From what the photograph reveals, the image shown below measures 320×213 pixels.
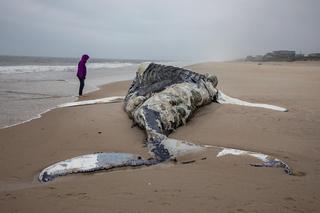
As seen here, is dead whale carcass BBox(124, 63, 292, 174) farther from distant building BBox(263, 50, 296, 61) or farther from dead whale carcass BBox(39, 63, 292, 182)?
distant building BBox(263, 50, 296, 61)

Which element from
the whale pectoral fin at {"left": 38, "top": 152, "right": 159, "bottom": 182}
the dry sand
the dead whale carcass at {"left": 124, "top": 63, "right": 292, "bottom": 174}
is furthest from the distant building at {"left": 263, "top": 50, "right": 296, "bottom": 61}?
the whale pectoral fin at {"left": 38, "top": 152, "right": 159, "bottom": 182}

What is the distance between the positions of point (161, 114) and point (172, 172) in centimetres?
190

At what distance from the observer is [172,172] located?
315cm

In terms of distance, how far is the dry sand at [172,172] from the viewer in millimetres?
2477

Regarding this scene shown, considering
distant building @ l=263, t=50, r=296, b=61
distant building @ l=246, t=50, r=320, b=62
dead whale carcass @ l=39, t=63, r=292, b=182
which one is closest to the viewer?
dead whale carcass @ l=39, t=63, r=292, b=182

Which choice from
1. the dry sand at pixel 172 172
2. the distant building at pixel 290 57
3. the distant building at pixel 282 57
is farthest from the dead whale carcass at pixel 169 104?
the distant building at pixel 282 57

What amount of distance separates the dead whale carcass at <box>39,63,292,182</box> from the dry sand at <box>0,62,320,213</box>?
6.2 inches

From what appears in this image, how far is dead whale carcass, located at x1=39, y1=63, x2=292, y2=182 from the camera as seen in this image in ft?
11.1

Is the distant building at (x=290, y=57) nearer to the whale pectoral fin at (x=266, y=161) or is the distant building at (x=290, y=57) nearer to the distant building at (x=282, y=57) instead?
the distant building at (x=282, y=57)

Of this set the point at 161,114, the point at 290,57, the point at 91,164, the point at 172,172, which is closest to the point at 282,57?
the point at 290,57

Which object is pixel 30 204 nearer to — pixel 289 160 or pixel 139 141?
pixel 139 141

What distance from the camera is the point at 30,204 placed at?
253cm

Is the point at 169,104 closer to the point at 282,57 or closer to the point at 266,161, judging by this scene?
the point at 266,161

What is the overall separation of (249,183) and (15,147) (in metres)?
3.36
